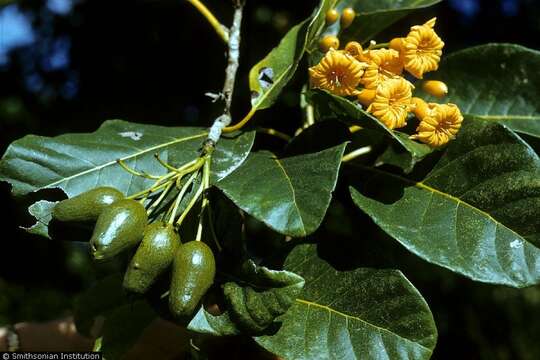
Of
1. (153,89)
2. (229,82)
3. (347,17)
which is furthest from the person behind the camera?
(153,89)

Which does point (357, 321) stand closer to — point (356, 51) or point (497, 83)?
point (356, 51)

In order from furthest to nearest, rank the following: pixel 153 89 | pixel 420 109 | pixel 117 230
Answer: pixel 153 89 < pixel 420 109 < pixel 117 230

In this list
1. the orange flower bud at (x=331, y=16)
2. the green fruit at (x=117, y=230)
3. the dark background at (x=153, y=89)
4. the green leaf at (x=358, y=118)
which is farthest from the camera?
the dark background at (x=153, y=89)

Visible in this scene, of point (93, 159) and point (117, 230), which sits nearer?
point (117, 230)

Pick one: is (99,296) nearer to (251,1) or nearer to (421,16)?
(251,1)

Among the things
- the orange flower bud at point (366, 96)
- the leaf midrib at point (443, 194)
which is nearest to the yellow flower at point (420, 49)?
the orange flower bud at point (366, 96)

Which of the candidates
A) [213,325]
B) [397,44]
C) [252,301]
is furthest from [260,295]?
[397,44]

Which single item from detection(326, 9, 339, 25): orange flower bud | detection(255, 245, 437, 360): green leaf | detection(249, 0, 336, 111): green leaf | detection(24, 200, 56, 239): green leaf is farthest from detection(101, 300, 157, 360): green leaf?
Answer: detection(326, 9, 339, 25): orange flower bud

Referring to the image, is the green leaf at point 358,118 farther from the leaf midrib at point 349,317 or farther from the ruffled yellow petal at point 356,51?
the leaf midrib at point 349,317
